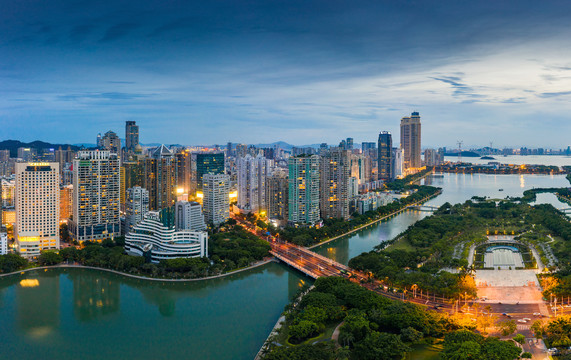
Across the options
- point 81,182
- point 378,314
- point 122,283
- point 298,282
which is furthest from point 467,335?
point 81,182

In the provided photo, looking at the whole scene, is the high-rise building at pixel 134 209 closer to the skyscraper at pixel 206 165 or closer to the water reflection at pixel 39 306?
the water reflection at pixel 39 306

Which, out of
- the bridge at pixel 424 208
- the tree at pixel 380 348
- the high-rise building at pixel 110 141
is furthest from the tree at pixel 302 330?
the high-rise building at pixel 110 141

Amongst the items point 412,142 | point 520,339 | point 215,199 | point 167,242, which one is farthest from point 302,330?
point 412,142

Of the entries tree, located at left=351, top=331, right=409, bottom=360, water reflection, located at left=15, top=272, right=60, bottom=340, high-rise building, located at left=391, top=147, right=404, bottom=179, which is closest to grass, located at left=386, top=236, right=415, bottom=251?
tree, located at left=351, top=331, right=409, bottom=360

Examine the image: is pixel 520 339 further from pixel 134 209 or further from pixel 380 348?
pixel 134 209

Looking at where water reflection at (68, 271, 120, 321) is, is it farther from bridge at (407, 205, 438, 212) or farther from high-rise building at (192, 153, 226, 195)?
bridge at (407, 205, 438, 212)
